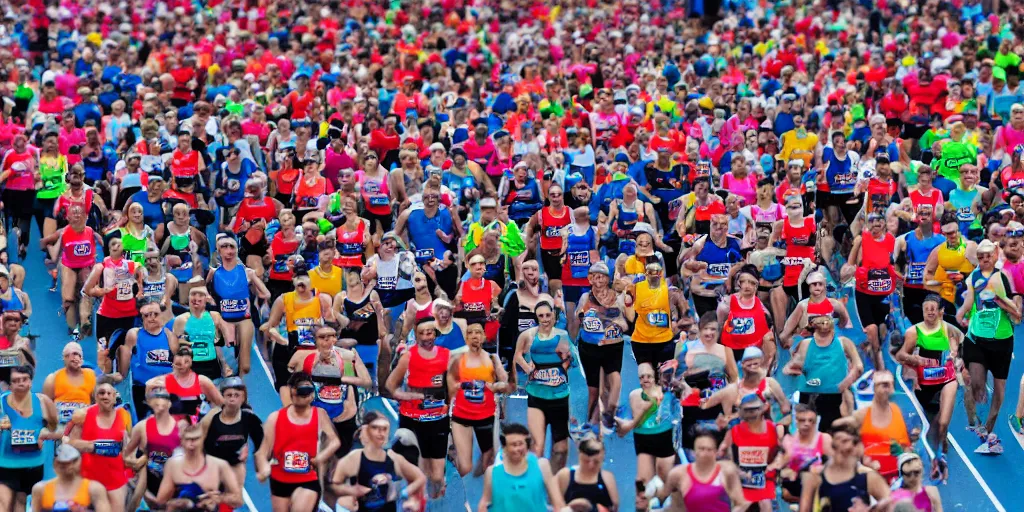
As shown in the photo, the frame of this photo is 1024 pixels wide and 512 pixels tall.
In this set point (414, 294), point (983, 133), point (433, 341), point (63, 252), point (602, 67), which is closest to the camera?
point (433, 341)

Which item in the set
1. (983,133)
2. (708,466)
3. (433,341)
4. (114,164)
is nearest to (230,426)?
(433,341)

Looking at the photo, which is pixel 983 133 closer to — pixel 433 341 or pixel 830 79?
pixel 830 79

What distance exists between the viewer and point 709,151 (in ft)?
64.8

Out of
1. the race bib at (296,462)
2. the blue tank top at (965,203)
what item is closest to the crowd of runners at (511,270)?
the race bib at (296,462)

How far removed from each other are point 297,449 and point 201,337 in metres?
2.26

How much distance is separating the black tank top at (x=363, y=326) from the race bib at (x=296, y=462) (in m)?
2.47

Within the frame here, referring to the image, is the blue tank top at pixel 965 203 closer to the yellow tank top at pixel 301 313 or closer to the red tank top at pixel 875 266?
the red tank top at pixel 875 266

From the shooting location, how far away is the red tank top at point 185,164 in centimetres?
1819

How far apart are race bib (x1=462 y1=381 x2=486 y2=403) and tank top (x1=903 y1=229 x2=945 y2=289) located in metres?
4.53

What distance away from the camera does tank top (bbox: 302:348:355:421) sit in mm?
12977

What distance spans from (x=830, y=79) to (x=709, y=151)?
379cm

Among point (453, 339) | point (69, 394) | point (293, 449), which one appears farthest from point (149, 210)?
point (293, 449)

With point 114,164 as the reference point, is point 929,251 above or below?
above

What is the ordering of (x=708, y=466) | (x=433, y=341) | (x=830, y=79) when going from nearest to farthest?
(x=708, y=466) → (x=433, y=341) → (x=830, y=79)
